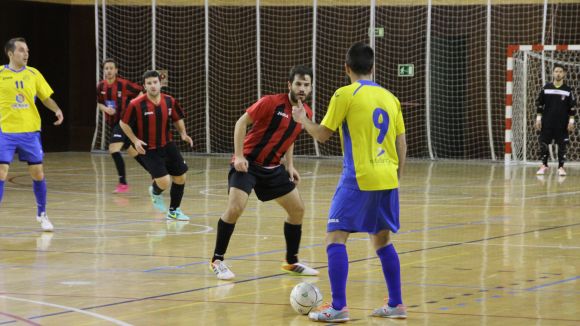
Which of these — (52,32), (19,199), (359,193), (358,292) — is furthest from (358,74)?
(52,32)

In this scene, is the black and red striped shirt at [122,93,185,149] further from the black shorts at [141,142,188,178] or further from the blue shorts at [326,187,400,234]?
the blue shorts at [326,187,400,234]

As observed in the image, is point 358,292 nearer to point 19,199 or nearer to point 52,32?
point 19,199

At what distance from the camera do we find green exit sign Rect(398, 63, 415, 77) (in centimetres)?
2332

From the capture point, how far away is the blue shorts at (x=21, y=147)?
35.2ft

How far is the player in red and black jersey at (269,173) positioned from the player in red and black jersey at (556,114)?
1161cm

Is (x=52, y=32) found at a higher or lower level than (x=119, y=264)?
higher

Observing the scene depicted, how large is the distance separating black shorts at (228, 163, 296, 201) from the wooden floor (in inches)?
24.5

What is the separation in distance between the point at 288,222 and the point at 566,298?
232cm

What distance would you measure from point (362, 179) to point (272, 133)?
2033 mm

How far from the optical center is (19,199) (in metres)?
14.3

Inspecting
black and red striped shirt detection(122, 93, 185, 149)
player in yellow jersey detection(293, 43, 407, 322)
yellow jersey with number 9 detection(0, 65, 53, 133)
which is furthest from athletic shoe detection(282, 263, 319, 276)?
black and red striped shirt detection(122, 93, 185, 149)

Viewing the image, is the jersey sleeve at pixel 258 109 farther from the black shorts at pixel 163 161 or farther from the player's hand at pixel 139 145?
the black shorts at pixel 163 161

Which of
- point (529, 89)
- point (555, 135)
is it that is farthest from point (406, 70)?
point (555, 135)

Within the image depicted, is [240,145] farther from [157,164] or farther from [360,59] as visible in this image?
[157,164]
